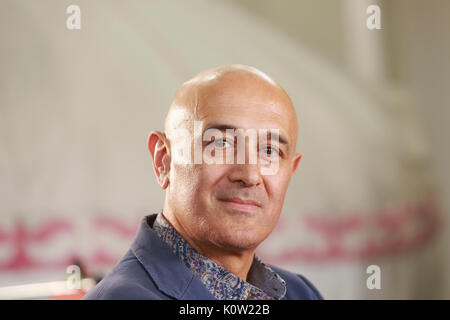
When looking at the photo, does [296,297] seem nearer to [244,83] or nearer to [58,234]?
[244,83]

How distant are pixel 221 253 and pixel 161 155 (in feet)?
0.67

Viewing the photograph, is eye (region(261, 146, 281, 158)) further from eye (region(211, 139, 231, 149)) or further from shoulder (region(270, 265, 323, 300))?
shoulder (region(270, 265, 323, 300))

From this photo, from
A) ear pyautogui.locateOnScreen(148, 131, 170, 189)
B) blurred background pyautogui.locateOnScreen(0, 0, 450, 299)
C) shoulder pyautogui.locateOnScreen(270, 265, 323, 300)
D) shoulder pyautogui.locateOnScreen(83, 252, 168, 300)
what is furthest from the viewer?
blurred background pyautogui.locateOnScreen(0, 0, 450, 299)

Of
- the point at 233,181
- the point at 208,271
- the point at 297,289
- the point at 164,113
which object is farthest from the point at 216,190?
the point at 164,113

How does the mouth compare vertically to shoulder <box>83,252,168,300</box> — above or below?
above

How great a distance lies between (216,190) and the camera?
84 cm

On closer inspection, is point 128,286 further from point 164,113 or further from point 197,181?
point 164,113

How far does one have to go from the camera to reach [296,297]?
1065mm

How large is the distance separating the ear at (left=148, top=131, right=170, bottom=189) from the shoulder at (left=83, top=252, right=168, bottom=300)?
0.48ft

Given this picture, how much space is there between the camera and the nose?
2.69ft

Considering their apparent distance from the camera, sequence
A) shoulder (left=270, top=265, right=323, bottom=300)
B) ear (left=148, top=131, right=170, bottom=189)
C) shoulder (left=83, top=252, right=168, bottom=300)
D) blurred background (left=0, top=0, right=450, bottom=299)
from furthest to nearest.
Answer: blurred background (left=0, top=0, right=450, bottom=299) → shoulder (left=270, top=265, right=323, bottom=300) → ear (left=148, top=131, right=170, bottom=189) → shoulder (left=83, top=252, right=168, bottom=300)

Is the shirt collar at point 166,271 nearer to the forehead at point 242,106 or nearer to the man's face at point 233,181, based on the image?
the man's face at point 233,181

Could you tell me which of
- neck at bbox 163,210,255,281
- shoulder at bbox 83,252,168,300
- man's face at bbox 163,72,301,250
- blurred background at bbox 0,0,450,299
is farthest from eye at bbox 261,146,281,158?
blurred background at bbox 0,0,450,299
